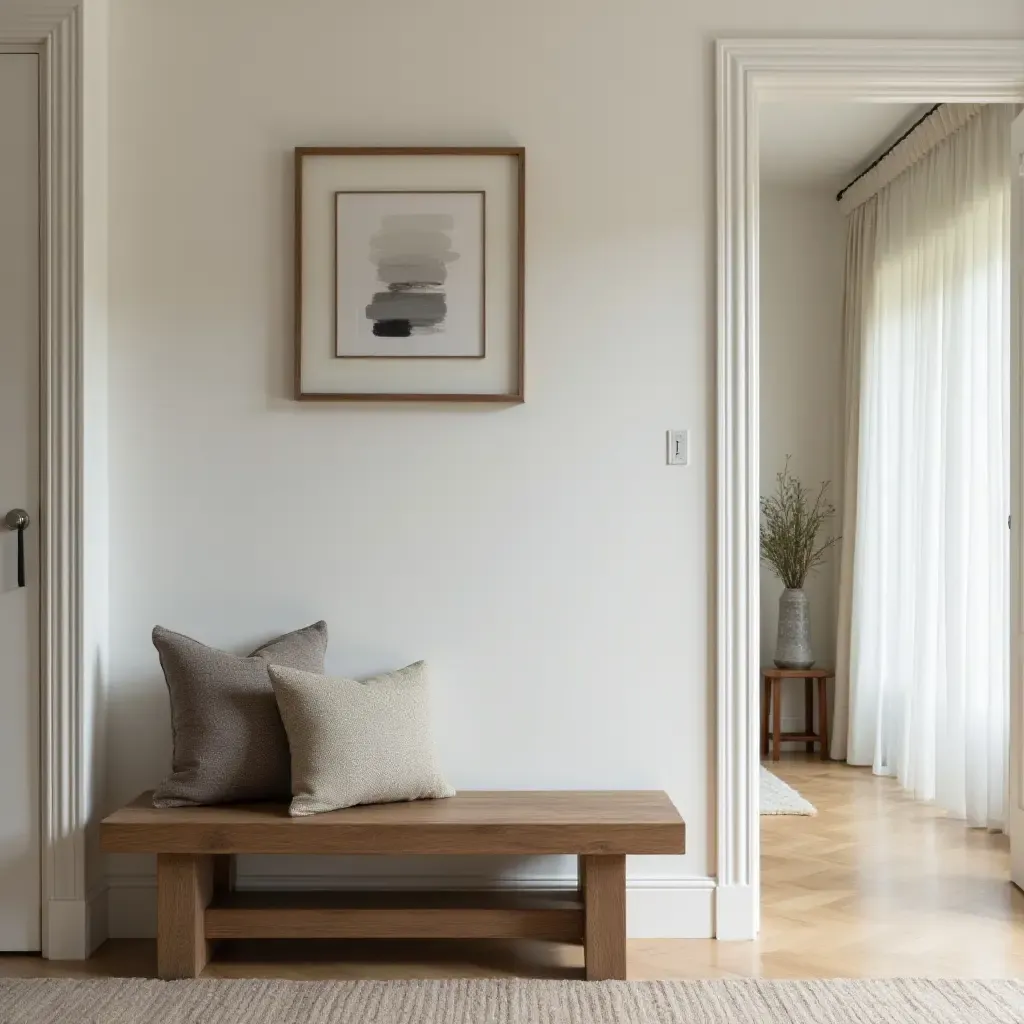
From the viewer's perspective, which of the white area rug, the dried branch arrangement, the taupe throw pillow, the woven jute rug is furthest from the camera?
the dried branch arrangement

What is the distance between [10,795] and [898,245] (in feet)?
13.3

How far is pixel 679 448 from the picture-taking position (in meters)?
3.01

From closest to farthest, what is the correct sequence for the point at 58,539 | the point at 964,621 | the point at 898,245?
the point at 58,539 → the point at 964,621 → the point at 898,245

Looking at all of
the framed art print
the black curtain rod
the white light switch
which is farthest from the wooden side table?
the framed art print

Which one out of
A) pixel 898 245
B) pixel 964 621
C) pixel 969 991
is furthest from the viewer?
pixel 898 245

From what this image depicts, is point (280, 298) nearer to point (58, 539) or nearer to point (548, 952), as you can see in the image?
point (58, 539)

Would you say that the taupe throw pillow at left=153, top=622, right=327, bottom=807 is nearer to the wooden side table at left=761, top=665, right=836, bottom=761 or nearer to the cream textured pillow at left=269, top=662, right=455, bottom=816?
the cream textured pillow at left=269, top=662, right=455, bottom=816

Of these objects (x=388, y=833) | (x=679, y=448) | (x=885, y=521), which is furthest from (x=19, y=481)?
(x=885, y=521)

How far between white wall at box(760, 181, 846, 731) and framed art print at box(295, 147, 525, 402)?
9.97 ft

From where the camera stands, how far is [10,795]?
287 cm

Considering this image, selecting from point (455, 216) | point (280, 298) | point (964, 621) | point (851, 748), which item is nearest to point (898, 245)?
point (964, 621)

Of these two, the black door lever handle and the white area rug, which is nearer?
the black door lever handle

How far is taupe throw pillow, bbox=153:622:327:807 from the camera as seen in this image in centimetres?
→ 274

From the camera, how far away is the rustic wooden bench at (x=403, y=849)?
2598 mm
